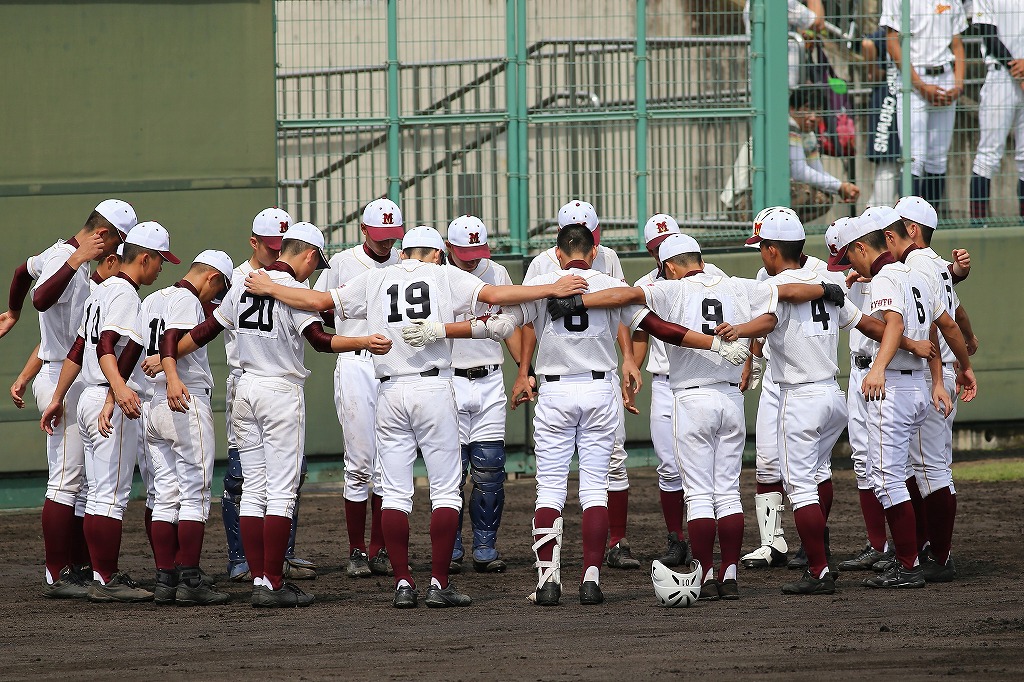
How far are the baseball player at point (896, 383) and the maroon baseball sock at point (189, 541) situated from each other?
386 cm

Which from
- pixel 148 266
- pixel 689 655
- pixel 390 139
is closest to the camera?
pixel 689 655

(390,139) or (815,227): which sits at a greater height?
(390,139)

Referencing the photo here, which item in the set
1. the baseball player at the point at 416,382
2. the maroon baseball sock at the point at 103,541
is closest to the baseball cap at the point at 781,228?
the baseball player at the point at 416,382

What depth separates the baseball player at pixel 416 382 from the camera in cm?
756

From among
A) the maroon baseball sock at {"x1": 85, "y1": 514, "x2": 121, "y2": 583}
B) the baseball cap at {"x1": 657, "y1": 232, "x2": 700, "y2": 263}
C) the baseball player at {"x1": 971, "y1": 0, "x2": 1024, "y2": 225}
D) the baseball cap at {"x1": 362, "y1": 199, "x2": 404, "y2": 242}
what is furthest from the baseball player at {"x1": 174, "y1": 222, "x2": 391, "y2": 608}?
the baseball player at {"x1": 971, "y1": 0, "x2": 1024, "y2": 225}

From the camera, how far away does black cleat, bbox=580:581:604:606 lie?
300 inches

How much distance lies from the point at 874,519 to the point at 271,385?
12.3 feet

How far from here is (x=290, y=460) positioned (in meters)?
7.73

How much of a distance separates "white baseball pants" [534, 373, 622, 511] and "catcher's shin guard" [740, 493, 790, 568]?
1.59m

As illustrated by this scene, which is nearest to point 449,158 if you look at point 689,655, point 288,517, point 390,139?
point 390,139

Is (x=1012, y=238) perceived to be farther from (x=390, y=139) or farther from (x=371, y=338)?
(x=371, y=338)

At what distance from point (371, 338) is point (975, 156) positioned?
8.28m

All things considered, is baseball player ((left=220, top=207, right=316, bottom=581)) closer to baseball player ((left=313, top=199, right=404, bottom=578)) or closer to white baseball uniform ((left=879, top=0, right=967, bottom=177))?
baseball player ((left=313, top=199, right=404, bottom=578))

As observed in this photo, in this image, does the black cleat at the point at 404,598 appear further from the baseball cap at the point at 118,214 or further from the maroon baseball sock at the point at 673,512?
the baseball cap at the point at 118,214
